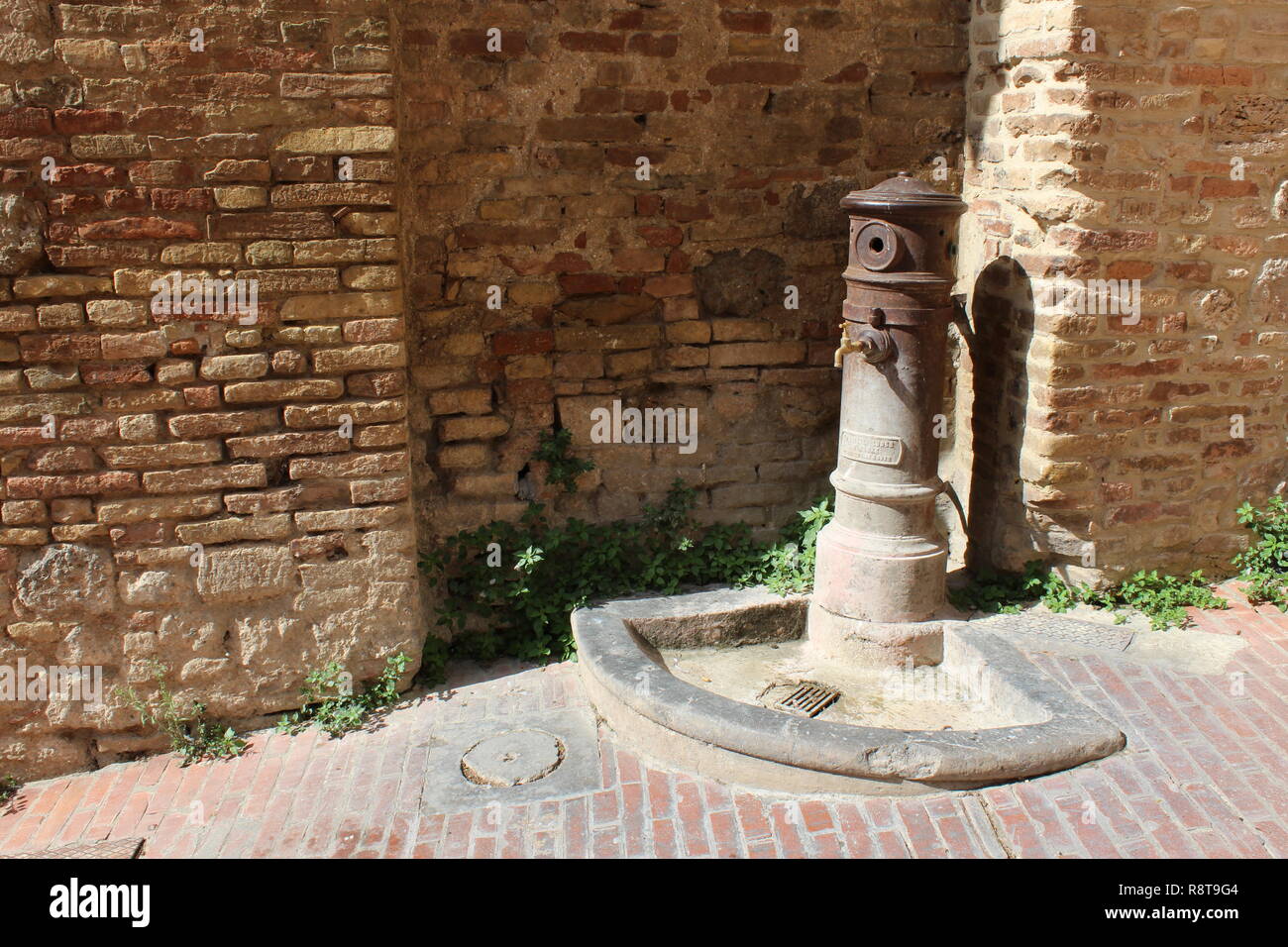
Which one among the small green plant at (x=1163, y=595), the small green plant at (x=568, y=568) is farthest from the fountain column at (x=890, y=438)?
the small green plant at (x=1163, y=595)

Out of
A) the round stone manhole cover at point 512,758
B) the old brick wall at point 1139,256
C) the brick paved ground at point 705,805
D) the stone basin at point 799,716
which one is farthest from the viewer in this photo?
the old brick wall at point 1139,256

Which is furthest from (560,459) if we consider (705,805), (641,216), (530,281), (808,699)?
(705,805)

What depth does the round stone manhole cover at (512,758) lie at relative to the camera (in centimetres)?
414

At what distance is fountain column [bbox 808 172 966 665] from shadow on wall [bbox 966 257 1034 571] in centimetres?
52

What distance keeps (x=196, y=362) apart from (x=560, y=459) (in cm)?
175

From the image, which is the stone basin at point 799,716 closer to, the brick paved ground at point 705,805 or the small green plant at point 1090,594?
the brick paved ground at point 705,805

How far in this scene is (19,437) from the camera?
4.15 meters

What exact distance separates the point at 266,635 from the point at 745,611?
216cm

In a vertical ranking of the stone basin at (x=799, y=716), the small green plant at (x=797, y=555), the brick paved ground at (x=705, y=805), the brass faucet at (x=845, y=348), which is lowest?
the brick paved ground at (x=705, y=805)

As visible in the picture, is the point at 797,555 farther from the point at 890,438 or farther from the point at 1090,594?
the point at 1090,594

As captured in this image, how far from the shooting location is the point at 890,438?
186 inches

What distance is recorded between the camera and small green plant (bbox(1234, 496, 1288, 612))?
17.1ft

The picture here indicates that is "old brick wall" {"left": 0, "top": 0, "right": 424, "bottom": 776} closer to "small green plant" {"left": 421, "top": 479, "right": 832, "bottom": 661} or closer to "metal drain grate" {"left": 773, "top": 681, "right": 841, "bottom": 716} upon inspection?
"small green plant" {"left": 421, "top": 479, "right": 832, "bottom": 661}

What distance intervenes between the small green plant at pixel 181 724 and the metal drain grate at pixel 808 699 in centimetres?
232
